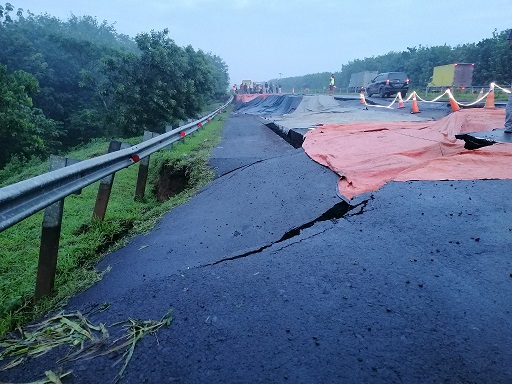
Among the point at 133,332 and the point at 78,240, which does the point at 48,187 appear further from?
the point at 78,240

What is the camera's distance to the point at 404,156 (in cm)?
478

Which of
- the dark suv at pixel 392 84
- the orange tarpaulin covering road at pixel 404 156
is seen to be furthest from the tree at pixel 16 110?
the dark suv at pixel 392 84

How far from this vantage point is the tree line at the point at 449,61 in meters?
42.3

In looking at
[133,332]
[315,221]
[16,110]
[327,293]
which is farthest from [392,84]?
[133,332]

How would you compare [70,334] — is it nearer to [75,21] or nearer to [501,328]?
[501,328]

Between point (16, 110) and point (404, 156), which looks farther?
point (16, 110)

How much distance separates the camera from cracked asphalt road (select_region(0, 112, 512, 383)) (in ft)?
5.11

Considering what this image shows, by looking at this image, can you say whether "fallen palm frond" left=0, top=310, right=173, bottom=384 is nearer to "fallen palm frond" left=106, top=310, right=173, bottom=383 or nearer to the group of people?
"fallen palm frond" left=106, top=310, right=173, bottom=383

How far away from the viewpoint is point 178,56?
734 inches

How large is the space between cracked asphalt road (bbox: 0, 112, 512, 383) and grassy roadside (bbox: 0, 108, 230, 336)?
365 millimetres

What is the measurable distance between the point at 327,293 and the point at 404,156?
3283 millimetres

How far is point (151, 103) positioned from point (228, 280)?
53.9 feet

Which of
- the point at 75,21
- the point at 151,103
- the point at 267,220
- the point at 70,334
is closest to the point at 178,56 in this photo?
the point at 151,103

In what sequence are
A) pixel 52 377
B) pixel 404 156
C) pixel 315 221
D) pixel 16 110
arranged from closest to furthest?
pixel 52 377, pixel 315 221, pixel 404 156, pixel 16 110
